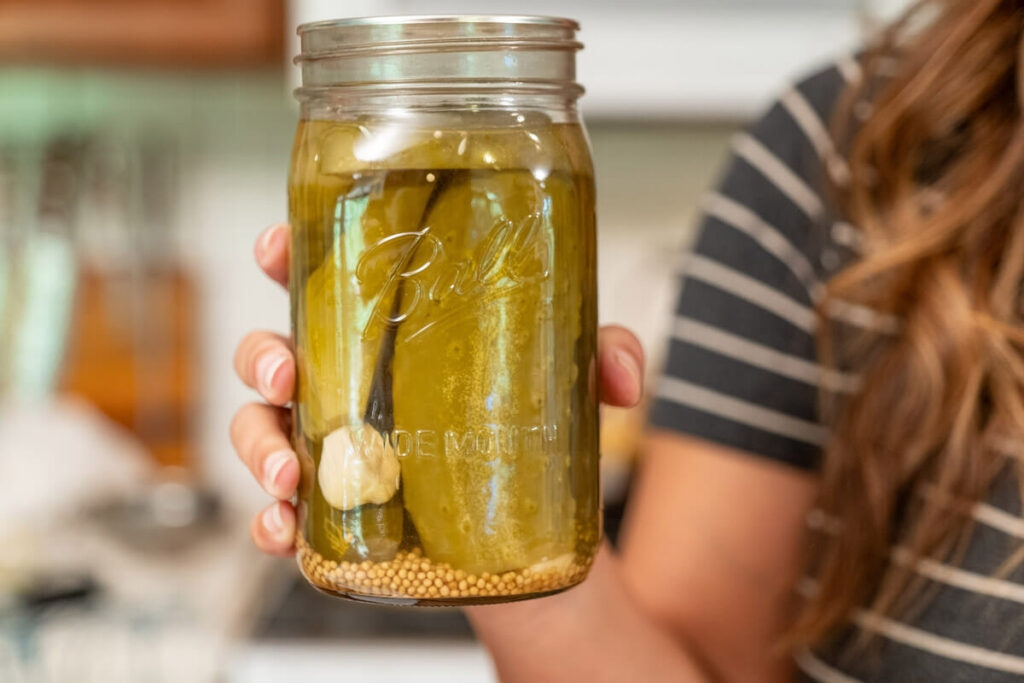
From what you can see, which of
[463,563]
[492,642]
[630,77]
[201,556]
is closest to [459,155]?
[463,563]

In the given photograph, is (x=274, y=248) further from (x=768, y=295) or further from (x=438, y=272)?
(x=768, y=295)

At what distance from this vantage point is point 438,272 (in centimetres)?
43

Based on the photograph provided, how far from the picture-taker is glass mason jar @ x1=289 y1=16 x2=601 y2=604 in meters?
0.43

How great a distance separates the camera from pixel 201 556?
1.49 metres

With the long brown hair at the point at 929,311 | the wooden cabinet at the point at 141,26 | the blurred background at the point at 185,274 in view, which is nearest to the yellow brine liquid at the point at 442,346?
the long brown hair at the point at 929,311

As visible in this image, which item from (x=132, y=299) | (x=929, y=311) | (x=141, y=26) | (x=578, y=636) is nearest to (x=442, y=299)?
(x=578, y=636)

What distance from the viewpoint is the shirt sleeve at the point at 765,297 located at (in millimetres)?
766

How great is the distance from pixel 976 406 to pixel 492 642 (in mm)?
312

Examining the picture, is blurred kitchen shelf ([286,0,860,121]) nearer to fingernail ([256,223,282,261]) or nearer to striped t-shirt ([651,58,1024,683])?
striped t-shirt ([651,58,1024,683])

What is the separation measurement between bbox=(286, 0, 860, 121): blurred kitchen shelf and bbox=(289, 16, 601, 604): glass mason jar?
0.88 meters

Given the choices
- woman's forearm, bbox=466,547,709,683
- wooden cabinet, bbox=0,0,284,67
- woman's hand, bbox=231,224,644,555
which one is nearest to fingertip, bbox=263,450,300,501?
woman's hand, bbox=231,224,644,555

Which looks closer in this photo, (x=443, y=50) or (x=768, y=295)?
(x=443, y=50)

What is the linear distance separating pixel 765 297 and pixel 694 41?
62 centimetres

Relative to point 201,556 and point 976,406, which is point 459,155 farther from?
point 201,556
